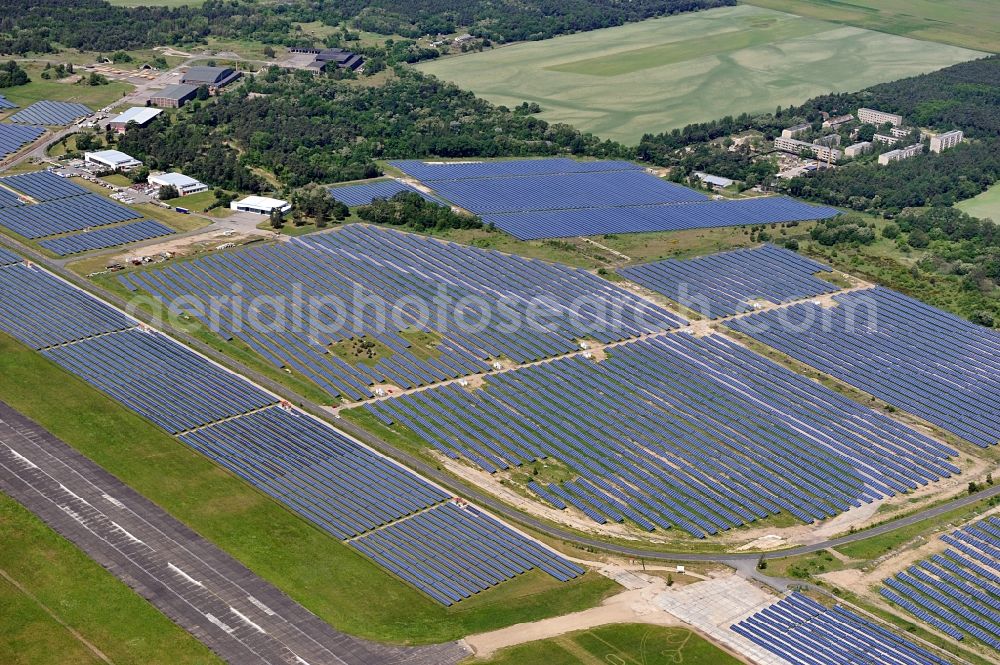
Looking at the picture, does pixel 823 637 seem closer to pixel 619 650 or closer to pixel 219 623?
pixel 619 650

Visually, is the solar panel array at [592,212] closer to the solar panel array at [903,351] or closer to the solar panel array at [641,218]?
the solar panel array at [641,218]

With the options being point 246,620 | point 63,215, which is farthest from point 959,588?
point 63,215

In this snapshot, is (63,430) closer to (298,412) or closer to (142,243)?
(298,412)

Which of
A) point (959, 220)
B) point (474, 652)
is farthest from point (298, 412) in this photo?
point (959, 220)

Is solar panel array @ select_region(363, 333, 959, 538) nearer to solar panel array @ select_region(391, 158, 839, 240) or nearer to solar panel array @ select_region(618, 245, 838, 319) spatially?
solar panel array @ select_region(618, 245, 838, 319)

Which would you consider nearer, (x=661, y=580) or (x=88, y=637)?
(x=88, y=637)
